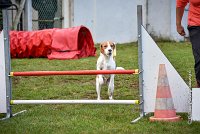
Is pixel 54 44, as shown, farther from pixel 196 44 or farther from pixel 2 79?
pixel 196 44

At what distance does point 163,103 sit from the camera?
5754mm

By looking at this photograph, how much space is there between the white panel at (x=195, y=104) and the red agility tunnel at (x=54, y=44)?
9.74 m

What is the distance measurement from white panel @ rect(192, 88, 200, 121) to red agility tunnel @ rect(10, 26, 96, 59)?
9740 millimetres

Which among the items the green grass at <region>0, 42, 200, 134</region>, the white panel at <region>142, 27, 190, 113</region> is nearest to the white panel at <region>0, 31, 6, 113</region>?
the green grass at <region>0, 42, 200, 134</region>

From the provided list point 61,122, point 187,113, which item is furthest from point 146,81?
point 61,122

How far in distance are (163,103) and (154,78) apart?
0.33m

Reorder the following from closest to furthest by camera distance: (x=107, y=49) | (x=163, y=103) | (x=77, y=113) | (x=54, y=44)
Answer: (x=163, y=103)
(x=77, y=113)
(x=107, y=49)
(x=54, y=44)

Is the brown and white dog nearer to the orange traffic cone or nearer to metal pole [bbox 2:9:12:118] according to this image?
metal pole [bbox 2:9:12:118]

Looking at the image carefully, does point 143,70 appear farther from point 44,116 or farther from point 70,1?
point 70,1

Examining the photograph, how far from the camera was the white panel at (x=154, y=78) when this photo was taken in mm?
5832

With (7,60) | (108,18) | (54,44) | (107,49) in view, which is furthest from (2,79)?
(108,18)

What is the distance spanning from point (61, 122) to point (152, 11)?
16673 millimetres

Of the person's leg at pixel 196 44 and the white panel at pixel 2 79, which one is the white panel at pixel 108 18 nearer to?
the white panel at pixel 2 79

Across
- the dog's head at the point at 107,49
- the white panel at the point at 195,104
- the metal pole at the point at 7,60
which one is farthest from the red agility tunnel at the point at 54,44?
the white panel at the point at 195,104
